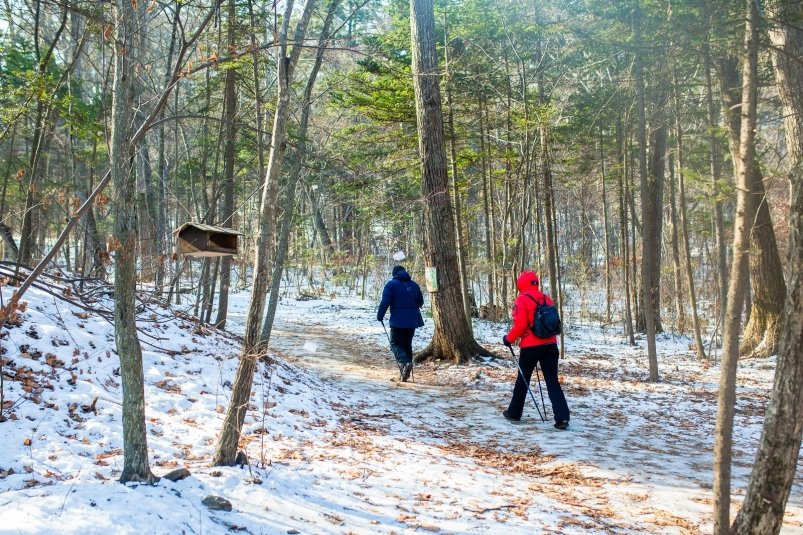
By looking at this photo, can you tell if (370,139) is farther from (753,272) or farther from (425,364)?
(753,272)

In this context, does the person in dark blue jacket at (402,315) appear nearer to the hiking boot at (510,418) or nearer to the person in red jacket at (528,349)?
the hiking boot at (510,418)

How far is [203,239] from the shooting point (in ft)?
18.5

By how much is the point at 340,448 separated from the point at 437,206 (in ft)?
20.6

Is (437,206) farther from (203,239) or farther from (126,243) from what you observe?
(126,243)

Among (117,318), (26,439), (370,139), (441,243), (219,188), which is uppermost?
(370,139)

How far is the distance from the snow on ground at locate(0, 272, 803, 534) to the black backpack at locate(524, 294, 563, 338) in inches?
45.9

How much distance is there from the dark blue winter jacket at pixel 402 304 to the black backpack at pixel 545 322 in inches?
116

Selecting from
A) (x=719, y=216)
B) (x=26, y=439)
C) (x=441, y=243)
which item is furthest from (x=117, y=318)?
(x=719, y=216)

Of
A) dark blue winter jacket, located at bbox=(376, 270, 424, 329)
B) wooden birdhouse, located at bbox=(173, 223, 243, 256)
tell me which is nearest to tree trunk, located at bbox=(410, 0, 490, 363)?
dark blue winter jacket, located at bbox=(376, 270, 424, 329)

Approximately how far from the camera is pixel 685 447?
20.3 ft

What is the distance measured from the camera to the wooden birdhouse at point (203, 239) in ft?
18.4

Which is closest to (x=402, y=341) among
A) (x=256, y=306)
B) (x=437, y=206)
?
(x=437, y=206)

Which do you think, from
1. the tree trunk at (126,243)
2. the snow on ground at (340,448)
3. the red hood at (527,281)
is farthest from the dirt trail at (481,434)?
the tree trunk at (126,243)

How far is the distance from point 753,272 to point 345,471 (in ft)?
35.5
